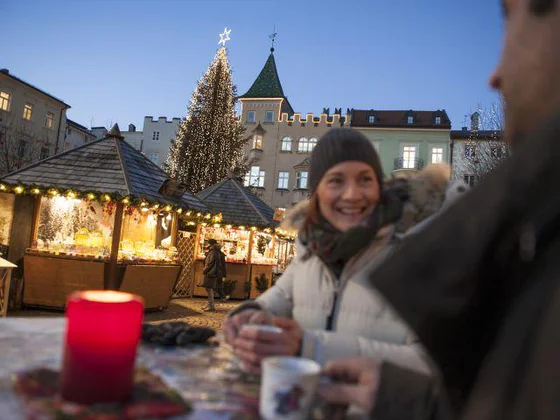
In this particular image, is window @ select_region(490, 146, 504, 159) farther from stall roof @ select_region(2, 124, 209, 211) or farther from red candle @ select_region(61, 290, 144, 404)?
red candle @ select_region(61, 290, 144, 404)

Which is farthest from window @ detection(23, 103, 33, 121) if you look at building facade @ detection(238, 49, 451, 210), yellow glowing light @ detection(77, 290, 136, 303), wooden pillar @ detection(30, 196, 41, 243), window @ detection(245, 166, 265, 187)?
yellow glowing light @ detection(77, 290, 136, 303)

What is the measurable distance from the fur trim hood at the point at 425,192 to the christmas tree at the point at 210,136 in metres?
22.6

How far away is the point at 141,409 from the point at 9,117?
33.6 m

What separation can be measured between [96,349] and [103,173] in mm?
9527

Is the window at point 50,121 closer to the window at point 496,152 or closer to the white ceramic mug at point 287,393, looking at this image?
the window at point 496,152

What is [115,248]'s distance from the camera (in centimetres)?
914

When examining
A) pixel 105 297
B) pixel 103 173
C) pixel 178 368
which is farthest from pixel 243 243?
pixel 105 297

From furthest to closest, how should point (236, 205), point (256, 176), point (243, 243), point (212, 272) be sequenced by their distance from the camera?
point (256, 176)
point (236, 205)
point (243, 243)
point (212, 272)

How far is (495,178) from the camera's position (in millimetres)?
502

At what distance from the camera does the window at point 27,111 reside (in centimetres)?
3020

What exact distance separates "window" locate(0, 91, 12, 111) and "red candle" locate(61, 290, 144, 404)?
33.6 meters

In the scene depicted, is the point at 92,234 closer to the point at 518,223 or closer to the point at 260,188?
the point at 518,223

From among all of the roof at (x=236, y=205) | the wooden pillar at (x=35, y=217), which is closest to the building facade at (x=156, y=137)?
the roof at (x=236, y=205)

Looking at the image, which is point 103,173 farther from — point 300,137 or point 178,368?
point 300,137
